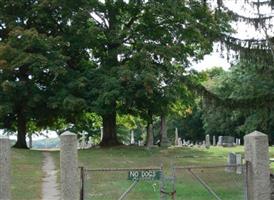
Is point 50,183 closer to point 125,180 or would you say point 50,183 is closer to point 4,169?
point 125,180

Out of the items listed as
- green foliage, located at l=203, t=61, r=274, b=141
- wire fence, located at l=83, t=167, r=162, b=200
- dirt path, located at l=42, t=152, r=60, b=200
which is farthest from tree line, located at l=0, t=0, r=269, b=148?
wire fence, located at l=83, t=167, r=162, b=200

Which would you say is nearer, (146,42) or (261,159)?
(261,159)

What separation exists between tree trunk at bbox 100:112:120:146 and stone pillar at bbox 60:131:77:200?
91.0ft

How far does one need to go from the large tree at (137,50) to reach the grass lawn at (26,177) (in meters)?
7.57

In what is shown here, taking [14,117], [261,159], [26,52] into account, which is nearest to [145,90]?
[26,52]

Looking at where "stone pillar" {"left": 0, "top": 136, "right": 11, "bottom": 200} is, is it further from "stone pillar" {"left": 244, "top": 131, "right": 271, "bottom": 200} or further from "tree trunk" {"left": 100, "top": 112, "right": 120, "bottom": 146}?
"tree trunk" {"left": 100, "top": 112, "right": 120, "bottom": 146}

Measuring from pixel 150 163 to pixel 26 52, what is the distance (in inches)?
545

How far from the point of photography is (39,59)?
36.8 meters

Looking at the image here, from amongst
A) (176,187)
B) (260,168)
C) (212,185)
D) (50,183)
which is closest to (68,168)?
(260,168)

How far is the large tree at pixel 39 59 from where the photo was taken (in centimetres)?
3731

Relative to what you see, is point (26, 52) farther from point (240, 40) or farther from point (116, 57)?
point (240, 40)

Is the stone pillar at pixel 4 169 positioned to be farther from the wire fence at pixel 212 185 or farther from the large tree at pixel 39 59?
the large tree at pixel 39 59

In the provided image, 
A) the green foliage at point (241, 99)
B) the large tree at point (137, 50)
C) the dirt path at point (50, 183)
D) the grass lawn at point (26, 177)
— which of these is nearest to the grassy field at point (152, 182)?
the dirt path at point (50, 183)

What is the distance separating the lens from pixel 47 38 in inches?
1510
